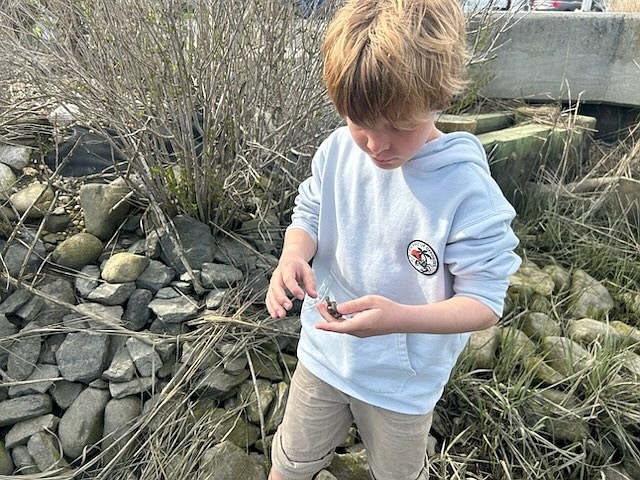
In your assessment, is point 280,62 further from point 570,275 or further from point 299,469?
point 570,275

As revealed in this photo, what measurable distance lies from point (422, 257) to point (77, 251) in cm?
165

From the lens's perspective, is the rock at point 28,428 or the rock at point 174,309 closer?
the rock at point 28,428

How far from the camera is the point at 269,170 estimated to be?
9.43ft

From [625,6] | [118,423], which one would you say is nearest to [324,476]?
[118,423]

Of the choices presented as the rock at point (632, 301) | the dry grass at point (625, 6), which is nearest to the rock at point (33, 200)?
the rock at point (632, 301)

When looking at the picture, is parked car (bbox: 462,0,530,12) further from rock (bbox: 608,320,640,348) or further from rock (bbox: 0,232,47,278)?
rock (bbox: 0,232,47,278)

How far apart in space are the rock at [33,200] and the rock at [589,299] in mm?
2538

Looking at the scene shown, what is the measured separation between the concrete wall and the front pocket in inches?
134

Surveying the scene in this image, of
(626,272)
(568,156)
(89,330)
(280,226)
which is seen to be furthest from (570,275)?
(89,330)

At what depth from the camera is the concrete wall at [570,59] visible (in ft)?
14.0

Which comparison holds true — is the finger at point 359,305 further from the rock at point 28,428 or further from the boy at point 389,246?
the rock at point 28,428

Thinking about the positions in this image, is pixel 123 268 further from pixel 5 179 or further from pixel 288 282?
pixel 288 282

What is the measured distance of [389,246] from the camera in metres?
1.37

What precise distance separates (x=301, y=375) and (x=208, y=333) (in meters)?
0.71
